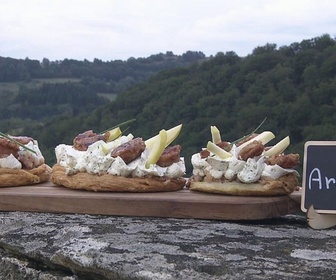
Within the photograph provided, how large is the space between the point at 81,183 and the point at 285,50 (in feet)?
30.3

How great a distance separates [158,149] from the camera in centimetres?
244

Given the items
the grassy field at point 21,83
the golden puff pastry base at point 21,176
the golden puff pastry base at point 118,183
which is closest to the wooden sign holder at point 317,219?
Answer: the golden puff pastry base at point 118,183

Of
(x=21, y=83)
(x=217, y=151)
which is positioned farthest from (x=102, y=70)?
(x=217, y=151)

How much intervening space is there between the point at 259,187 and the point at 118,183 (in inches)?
19.3

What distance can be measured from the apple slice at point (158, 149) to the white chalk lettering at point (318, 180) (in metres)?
0.55

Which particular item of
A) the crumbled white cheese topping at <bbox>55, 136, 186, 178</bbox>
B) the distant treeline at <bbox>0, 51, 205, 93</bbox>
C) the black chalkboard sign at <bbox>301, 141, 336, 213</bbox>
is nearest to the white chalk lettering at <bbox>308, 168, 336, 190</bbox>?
the black chalkboard sign at <bbox>301, 141, 336, 213</bbox>

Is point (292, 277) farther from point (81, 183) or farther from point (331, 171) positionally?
point (81, 183)

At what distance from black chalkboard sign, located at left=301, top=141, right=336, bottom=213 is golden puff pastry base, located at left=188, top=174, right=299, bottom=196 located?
0.14m

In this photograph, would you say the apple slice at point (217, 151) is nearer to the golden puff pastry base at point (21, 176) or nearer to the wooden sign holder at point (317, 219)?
the wooden sign holder at point (317, 219)

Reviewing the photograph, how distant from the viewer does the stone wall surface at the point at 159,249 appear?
153 centimetres

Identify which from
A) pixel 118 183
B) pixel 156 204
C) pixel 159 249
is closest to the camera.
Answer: pixel 159 249

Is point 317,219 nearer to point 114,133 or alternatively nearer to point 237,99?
point 114,133

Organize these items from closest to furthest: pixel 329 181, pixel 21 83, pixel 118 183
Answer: pixel 329 181, pixel 118 183, pixel 21 83

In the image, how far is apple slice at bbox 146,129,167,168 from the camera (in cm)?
242
